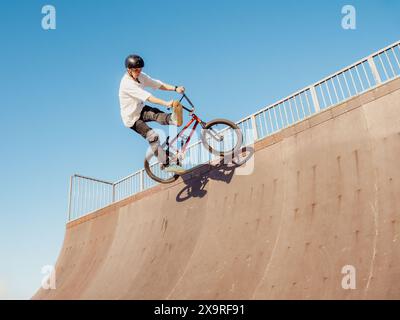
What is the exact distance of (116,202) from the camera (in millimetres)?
14180

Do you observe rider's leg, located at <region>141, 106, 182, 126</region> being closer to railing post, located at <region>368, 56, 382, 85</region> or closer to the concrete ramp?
the concrete ramp

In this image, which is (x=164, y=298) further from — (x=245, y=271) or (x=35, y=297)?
(x=35, y=297)

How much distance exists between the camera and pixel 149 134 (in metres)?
8.34

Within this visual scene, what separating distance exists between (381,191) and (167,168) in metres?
4.92

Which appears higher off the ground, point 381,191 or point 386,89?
point 386,89

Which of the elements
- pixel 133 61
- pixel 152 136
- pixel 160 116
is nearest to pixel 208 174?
pixel 152 136

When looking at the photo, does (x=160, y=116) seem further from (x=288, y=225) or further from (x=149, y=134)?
(x=288, y=225)

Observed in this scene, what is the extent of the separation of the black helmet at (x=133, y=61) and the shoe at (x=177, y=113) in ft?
4.87

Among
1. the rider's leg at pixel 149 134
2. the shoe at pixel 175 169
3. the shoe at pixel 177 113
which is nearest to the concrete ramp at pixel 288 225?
the shoe at pixel 175 169

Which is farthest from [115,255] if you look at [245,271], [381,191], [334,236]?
[381,191]

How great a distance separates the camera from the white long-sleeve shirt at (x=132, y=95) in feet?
25.5

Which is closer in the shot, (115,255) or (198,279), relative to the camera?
(198,279)

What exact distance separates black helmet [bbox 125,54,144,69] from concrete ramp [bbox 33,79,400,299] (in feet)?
13.0

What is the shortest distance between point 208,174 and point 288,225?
3.81 meters
